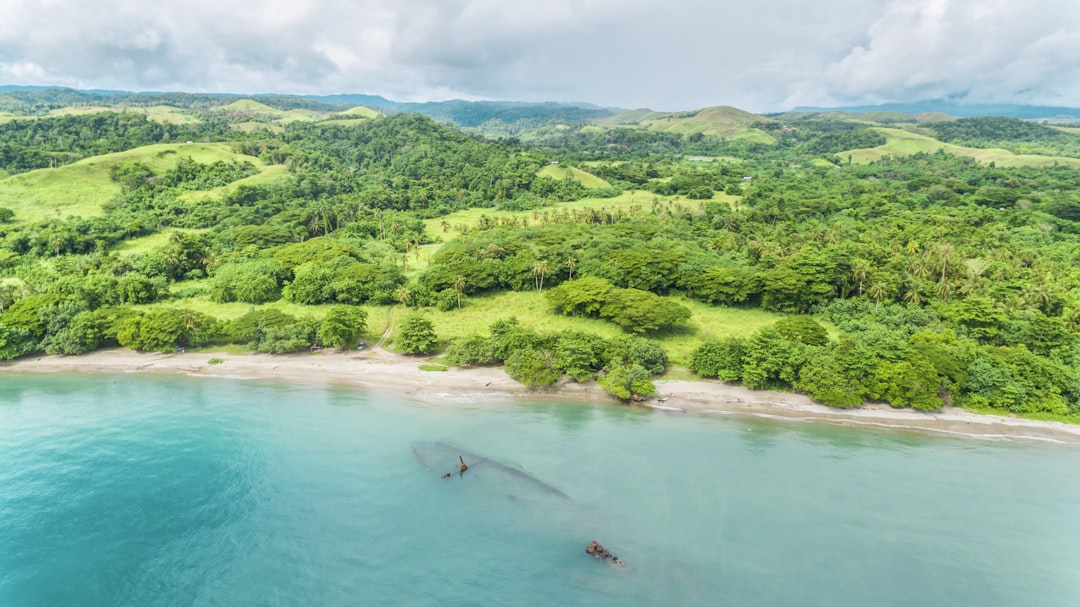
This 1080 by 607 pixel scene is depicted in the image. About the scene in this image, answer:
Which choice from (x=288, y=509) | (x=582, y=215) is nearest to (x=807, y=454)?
(x=288, y=509)

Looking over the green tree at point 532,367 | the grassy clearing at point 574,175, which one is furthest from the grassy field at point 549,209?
the green tree at point 532,367

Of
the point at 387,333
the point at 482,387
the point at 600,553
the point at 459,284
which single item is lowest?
the point at 600,553

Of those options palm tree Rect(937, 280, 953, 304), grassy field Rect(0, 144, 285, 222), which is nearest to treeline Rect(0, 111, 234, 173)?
grassy field Rect(0, 144, 285, 222)

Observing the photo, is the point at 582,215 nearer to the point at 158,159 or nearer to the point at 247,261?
the point at 247,261

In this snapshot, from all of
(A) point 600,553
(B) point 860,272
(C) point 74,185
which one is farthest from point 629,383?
(C) point 74,185

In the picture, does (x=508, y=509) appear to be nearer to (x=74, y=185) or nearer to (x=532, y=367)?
(x=532, y=367)

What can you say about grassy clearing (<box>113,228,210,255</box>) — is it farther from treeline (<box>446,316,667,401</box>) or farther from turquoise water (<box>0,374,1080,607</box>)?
treeline (<box>446,316,667,401</box>)
